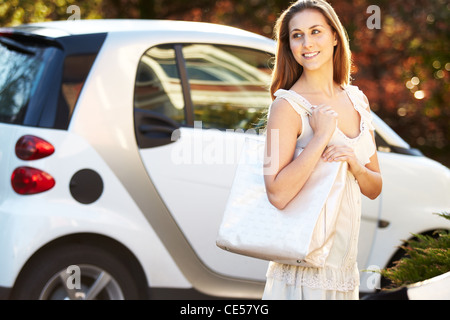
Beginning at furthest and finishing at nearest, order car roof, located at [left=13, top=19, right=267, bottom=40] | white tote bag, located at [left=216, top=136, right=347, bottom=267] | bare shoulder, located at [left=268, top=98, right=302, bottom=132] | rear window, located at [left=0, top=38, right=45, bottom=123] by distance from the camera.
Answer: car roof, located at [left=13, top=19, right=267, bottom=40] < rear window, located at [left=0, top=38, right=45, bottom=123] < bare shoulder, located at [left=268, top=98, right=302, bottom=132] < white tote bag, located at [left=216, top=136, right=347, bottom=267]

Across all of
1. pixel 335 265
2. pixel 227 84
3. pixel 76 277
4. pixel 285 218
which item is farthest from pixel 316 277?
pixel 227 84

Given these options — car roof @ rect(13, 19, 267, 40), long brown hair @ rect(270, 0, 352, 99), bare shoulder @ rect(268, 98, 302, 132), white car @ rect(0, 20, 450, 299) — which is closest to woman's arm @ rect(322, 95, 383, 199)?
bare shoulder @ rect(268, 98, 302, 132)

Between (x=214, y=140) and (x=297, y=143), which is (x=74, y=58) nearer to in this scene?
(x=214, y=140)

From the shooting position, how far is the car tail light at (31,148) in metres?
3.98

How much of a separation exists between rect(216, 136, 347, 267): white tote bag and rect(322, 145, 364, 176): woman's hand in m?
0.02

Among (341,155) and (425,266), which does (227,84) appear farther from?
(341,155)

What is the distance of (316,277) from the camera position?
8.93 feet

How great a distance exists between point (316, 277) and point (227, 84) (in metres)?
2.14

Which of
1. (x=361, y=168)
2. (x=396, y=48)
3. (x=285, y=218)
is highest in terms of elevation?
(x=396, y=48)

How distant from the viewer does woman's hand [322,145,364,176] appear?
265 centimetres

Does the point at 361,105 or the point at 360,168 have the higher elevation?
the point at 361,105

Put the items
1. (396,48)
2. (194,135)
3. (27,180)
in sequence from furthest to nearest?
(396,48) < (194,135) < (27,180)

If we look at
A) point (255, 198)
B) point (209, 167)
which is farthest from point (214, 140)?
point (255, 198)

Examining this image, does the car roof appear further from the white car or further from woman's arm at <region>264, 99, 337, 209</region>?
woman's arm at <region>264, 99, 337, 209</region>
